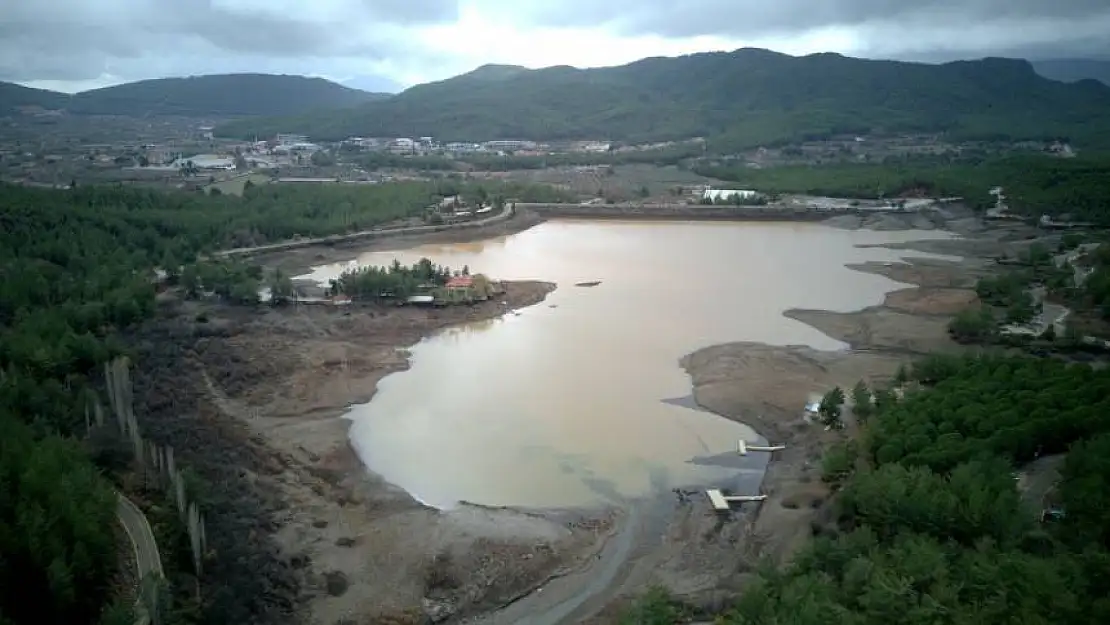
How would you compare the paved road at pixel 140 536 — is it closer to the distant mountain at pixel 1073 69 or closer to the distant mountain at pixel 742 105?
the distant mountain at pixel 742 105

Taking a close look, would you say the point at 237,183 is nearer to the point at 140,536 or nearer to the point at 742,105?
the point at 140,536

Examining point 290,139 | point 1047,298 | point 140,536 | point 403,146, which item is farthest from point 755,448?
point 290,139

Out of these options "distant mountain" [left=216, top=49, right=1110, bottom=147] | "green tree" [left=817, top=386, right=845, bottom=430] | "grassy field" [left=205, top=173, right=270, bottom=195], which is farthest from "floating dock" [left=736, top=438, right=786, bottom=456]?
"distant mountain" [left=216, top=49, right=1110, bottom=147]

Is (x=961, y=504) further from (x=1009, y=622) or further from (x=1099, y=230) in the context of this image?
(x=1099, y=230)

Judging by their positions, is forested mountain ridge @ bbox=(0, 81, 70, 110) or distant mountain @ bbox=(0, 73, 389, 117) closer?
forested mountain ridge @ bbox=(0, 81, 70, 110)

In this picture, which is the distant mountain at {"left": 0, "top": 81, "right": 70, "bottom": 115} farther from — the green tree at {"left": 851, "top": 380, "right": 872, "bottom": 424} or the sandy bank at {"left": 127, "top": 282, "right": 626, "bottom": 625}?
A: the green tree at {"left": 851, "top": 380, "right": 872, "bottom": 424}

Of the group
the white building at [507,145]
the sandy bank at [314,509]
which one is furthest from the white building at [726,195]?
the white building at [507,145]
